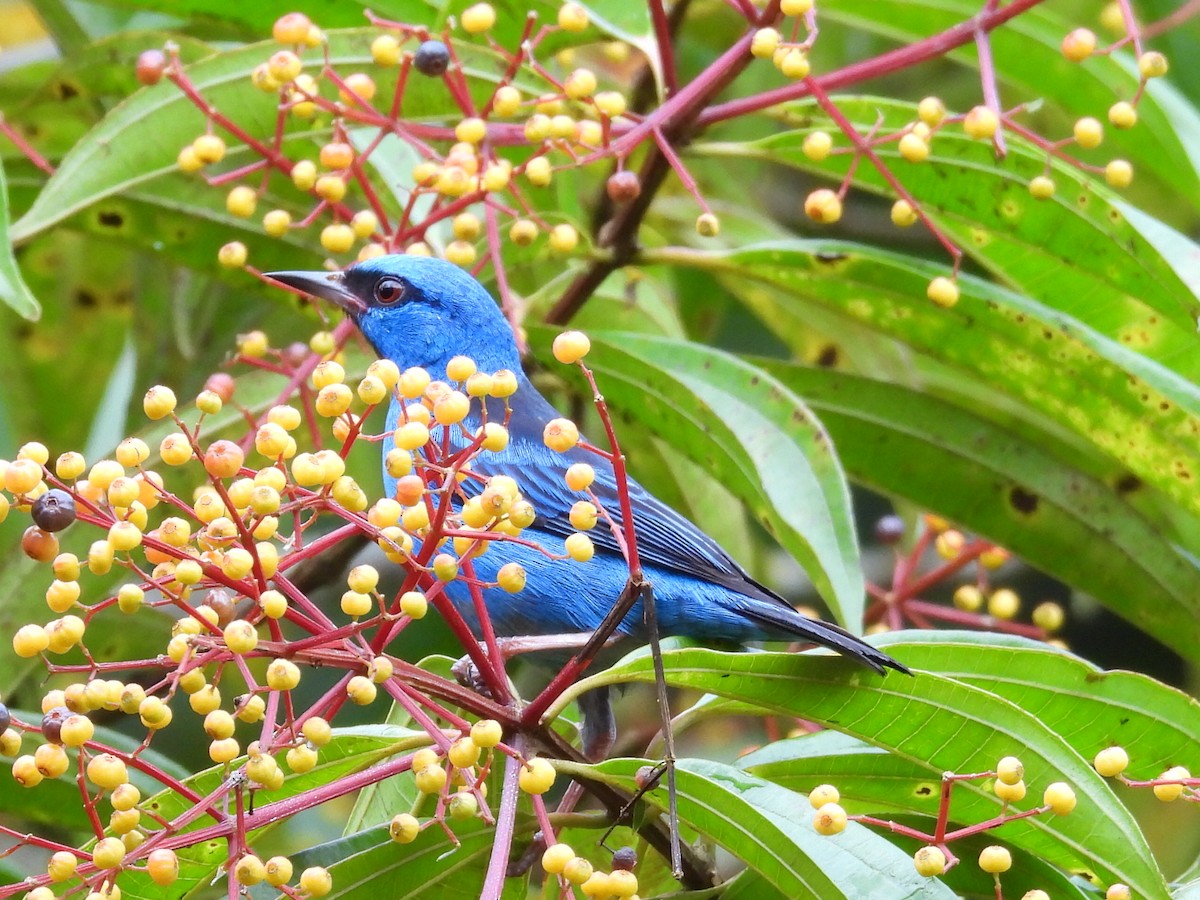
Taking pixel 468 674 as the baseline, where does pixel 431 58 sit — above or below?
above

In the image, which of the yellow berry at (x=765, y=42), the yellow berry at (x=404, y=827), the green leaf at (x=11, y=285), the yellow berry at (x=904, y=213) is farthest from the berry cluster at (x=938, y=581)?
the green leaf at (x=11, y=285)

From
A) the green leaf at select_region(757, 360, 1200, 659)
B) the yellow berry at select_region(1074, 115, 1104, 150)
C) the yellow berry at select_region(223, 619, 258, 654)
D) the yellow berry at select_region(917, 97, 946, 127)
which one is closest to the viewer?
the yellow berry at select_region(223, 619, 258, 654)

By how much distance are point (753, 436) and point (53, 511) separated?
5.22 feet

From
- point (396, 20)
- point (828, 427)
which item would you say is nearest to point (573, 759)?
point (828, 427)

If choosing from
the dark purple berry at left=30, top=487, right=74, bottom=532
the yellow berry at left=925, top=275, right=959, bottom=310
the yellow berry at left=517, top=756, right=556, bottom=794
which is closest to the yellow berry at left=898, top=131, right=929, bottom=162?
the yellow berry at left=925, top=275, right=959, bottom=310

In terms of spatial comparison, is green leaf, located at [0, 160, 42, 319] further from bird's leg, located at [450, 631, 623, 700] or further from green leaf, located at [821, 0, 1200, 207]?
green leaf, located at [821, 0, 1200, 207]

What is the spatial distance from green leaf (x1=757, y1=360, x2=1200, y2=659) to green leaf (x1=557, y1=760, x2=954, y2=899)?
1461 mm

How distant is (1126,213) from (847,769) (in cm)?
140

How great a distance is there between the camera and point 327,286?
3.43 m

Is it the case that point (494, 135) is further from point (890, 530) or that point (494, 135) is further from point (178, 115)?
point (890, 530)

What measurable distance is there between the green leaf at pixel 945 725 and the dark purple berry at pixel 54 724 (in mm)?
726

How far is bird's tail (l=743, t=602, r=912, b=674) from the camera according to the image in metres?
2.31

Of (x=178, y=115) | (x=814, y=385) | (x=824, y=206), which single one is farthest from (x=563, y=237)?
(x=178, y=115)

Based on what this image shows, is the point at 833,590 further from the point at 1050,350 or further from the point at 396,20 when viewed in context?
the point at 396,20
